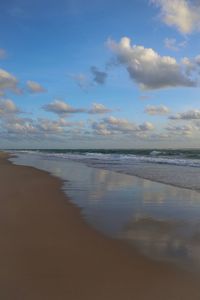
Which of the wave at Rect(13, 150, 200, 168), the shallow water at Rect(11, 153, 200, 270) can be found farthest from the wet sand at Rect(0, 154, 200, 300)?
the wave at Rect(13, 150, 200, 168)

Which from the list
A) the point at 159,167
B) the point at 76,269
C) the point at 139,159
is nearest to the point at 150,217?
the point at 76,269

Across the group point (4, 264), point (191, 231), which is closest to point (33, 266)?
point (4, 264)

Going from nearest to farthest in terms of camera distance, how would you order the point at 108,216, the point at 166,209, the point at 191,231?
the point at 191,231
the point at 108,216
the point at 166,209

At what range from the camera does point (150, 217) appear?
24.0 ft

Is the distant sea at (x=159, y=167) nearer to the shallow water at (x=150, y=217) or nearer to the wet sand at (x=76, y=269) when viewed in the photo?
the shallow water at (x=150, y=217)

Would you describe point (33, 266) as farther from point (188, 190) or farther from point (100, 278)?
point (188, 190)

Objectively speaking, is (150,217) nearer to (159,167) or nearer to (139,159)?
(159,167)

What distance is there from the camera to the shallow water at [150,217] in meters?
5.14

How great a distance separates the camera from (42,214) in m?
7.68

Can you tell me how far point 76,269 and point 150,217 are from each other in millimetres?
3405

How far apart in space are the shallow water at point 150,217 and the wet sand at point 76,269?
1.28 ft

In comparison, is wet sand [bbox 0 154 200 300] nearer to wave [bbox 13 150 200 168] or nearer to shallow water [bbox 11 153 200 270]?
shallow water [bbox 11 153 200 270]

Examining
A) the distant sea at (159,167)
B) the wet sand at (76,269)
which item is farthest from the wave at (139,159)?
the wet sand at (76,269)

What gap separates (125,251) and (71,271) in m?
1.14
